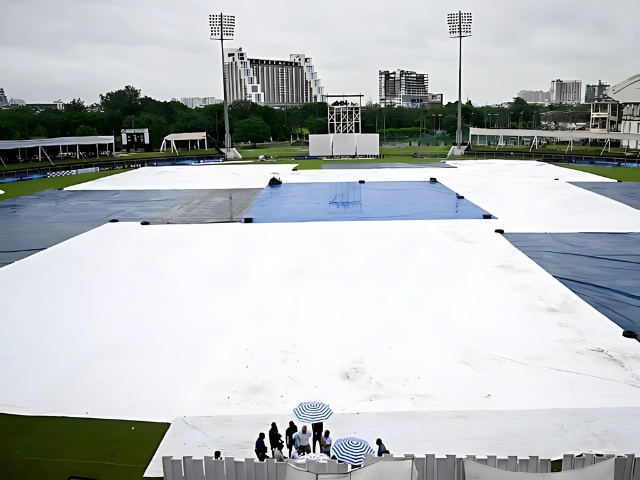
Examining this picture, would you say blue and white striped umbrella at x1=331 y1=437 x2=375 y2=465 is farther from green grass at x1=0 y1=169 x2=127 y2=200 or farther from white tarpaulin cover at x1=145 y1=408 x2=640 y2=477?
green grass at x1=0 y1=169 x2=127 y2=200

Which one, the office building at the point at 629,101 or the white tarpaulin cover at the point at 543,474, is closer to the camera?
the white tarpaulin cover at the point at 543,474

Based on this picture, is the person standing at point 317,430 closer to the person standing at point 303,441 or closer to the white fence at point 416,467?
the person standing at point 303,441

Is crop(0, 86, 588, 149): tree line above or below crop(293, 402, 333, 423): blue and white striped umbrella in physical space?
above

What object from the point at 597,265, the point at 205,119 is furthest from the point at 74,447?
the point at 205,119

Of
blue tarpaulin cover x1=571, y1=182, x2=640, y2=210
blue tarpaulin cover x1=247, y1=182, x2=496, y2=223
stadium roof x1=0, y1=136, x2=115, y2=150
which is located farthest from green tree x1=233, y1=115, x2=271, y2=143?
blue tarpaulin cover x1=571, y1=182, x2=640, y2=210

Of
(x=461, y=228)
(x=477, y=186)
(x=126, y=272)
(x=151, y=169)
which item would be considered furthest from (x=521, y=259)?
(x=151, y=169)

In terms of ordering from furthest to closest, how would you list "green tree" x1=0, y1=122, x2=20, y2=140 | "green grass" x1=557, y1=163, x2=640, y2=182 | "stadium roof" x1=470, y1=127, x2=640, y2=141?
"green tree" x1=0, y1=122, x2=20, y2=140, "stadium roof" x1=470, y1=127, x2=640, y2=141, "green grass" x1=557, y1=163, x2=640, y2=182

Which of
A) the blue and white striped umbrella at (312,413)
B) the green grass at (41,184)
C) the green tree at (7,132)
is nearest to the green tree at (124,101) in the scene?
the green tree at (7,132)
